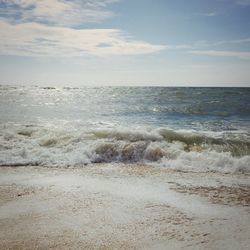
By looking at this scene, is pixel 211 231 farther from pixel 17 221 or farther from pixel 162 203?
pixel 17 221

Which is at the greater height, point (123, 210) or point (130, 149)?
point (130, 149)

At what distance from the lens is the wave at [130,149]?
35.9 feet

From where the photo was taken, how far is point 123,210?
669cm

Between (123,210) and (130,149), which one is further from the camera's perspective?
(130,149)

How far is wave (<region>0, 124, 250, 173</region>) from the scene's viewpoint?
35.9ft

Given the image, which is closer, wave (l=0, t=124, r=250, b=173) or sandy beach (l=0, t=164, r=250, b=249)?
sandy beach (l=0, t=164, r=250, b=249)

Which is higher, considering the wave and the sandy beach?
the wave

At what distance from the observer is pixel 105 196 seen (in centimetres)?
753

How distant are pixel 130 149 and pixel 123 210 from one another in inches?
228

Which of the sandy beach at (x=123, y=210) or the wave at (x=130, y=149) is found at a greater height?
the wave at (x=130, y=149)

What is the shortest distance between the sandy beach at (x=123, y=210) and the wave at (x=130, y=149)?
118 cm

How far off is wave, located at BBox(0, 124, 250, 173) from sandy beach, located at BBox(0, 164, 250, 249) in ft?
3.88

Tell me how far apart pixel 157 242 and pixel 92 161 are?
6310 millimetres

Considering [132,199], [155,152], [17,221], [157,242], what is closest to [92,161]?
[155,152]
